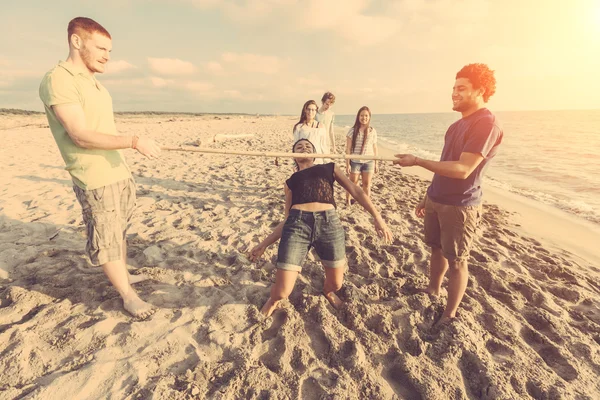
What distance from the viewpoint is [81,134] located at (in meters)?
2.05

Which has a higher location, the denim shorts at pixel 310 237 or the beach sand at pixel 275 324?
the denim shorts at pixel 310 237

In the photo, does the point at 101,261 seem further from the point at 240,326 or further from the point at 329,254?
the point at 329,254

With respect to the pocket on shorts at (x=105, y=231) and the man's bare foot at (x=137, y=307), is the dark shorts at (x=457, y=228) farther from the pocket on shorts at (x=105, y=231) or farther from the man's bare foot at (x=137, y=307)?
the pocket on shorts at (x=105, y=231)

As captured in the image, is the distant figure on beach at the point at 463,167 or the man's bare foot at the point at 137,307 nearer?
the distant figure on beach at the point at 463,167

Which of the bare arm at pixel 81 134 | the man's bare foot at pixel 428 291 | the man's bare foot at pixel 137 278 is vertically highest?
the bare arm at pixel 81 134

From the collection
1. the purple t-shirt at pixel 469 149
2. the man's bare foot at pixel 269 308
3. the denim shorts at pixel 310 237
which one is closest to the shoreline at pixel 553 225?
the purple t-shirt at pixel 469 149

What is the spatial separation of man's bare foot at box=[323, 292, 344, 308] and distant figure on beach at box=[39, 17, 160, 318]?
1.68 meters

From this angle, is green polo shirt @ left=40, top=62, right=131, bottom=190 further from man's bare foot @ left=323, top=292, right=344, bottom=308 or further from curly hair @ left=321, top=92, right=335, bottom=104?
curly hair @ left=321, top=92, right=335, bottom=104

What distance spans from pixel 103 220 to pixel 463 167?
115 inches

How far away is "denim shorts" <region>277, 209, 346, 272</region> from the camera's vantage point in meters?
2.60

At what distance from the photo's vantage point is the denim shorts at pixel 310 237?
2.60 meters

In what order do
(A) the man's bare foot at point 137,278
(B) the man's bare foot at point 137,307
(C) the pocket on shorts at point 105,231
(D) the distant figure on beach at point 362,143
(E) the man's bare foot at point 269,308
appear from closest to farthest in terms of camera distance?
(C) the pocket on shorts at point 105,231, (B) the man's bare foot at point 137,307, (E) the man's bare foot at point 269,308, (A) the man's bare foot at point 137,278, (D) the distant figure on beach at point 362,143

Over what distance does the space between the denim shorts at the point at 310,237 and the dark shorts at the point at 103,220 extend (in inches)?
55.4

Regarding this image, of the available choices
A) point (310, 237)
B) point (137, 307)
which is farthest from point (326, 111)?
point (137, 307)
